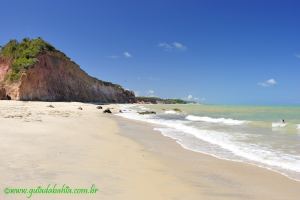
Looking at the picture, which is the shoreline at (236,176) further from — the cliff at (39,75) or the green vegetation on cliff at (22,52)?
the green vegetation on cliff at (22,52)

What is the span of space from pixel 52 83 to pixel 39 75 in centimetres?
466

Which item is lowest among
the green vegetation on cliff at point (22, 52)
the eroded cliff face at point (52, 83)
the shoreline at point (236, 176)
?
the shoreline at point (236, 176)

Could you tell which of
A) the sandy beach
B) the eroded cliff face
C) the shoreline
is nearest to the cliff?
the eroded cliff face

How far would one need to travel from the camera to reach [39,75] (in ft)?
188

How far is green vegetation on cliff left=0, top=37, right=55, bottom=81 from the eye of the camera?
53.6 meters

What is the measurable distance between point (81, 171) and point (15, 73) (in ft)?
169

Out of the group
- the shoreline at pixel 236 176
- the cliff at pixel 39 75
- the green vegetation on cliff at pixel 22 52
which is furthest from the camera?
the green vegetation on cliff at pixel 22 52

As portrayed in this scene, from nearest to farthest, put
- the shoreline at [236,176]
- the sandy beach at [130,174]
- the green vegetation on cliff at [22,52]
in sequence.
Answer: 1. the sandy beach at [130,174]
2. the shoreline at [236,176]
3. the green vegetation on cliff at [22,52]

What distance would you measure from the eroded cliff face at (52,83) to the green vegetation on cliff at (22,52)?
3.08 feet

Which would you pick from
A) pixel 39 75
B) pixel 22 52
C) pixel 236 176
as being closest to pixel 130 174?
pixel 236 176

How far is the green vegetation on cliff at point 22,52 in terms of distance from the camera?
5364cm

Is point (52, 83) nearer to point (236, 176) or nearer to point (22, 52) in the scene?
point (22, 52)

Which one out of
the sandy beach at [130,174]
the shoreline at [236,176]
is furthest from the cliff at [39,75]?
the shoreline at [236,176]

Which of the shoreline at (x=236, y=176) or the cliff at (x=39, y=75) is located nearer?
the shoreline at (x=236, y=176)
